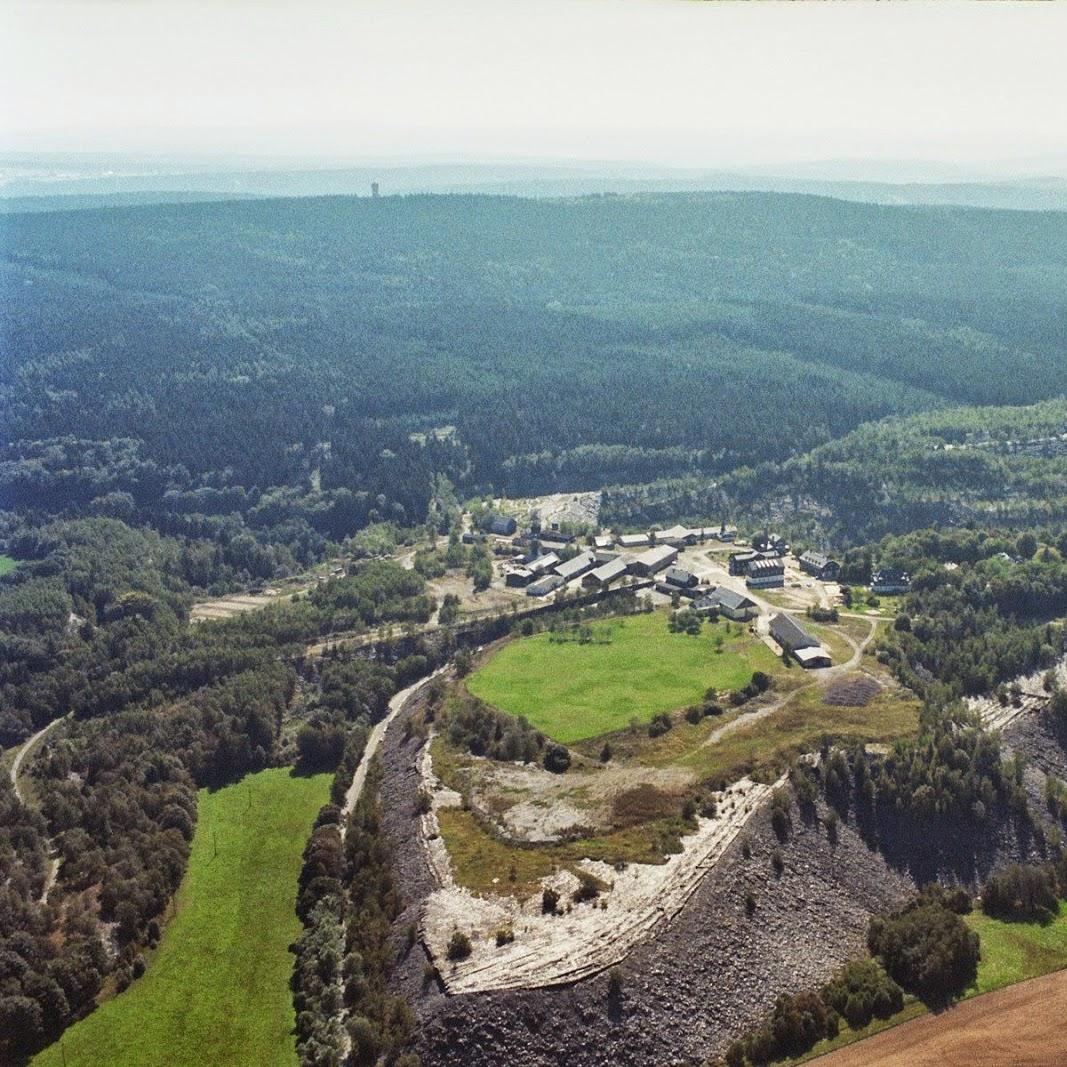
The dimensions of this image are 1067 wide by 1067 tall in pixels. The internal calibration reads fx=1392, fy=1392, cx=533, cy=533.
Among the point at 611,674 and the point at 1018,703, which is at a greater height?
the point at 1018,703

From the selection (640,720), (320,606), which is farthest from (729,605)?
(320,606)

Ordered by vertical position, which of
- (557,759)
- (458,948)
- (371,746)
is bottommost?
(371,746)

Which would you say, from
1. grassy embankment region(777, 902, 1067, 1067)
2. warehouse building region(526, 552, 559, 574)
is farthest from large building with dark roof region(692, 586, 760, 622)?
grassy embankment region(777, 902, 1067, 1067)

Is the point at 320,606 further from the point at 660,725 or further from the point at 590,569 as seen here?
the point at 660,725

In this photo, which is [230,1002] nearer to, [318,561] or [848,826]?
[848,826]

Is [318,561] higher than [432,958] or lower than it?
lower

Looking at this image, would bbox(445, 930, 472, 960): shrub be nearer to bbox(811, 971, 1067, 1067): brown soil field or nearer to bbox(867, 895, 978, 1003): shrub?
bbox(811, 971, 1067, 1067): brown soil field

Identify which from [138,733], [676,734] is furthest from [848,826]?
[138,733]

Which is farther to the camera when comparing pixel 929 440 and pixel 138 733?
pixel 929 440
